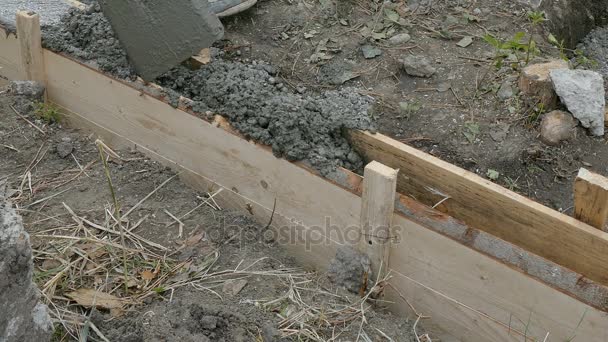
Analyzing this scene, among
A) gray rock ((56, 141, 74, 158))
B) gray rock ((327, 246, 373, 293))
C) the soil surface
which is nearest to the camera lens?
gray rock ((327, 246, 373, 293))

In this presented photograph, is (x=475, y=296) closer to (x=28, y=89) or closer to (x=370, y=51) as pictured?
(x=370, y=51)

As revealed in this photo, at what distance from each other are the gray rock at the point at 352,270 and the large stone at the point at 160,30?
123 cm

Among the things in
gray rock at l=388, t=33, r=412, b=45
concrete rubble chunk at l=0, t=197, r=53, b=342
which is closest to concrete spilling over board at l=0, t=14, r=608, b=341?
gray rock at l=388, t=33, r=412, b=45

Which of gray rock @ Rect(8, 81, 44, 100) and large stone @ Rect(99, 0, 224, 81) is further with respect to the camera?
gray rock @ Rect(8, 81, 44, 100)

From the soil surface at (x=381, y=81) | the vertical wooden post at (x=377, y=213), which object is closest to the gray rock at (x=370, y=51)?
the soil surface at (x=381, y=81)

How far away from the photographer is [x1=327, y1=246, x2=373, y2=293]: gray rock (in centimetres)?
341

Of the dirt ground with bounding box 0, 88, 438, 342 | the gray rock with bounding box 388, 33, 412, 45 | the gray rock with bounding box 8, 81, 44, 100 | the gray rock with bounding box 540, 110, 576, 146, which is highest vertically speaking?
the gray rock with bounding box 388, 33, 412, 45

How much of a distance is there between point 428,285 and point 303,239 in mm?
654

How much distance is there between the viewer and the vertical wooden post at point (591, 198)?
2949mm

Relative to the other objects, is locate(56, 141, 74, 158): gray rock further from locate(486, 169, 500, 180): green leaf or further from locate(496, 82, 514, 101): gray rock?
locate(496, 82, 514, 101): gray rock

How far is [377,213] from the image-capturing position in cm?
326

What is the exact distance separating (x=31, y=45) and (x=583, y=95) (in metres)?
2.94

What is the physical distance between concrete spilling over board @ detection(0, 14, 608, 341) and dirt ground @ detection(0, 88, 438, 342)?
13 cm

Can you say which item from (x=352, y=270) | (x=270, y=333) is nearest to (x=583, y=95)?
(x=352, y=270)
